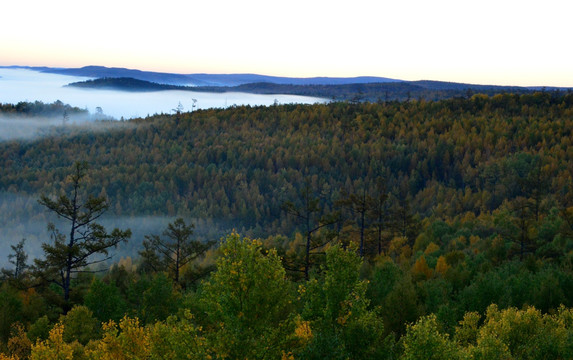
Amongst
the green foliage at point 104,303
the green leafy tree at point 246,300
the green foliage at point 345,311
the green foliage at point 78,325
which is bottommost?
the green foliage at point 104,303

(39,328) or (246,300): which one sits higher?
(246,300)

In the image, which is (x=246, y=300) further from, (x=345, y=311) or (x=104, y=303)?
(x=104, y=303)

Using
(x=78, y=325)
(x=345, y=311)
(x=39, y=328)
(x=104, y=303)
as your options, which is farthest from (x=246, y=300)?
(x=104, y=303)

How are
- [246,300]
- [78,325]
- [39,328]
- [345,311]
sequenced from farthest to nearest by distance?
[39,328] → [78,325] → [345,311] → [246,300]

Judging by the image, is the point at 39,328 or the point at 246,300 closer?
Result: the point at 246,300

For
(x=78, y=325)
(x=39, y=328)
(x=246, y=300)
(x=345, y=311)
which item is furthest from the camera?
(x=39, y=328)

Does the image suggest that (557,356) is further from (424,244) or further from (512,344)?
(424,244)

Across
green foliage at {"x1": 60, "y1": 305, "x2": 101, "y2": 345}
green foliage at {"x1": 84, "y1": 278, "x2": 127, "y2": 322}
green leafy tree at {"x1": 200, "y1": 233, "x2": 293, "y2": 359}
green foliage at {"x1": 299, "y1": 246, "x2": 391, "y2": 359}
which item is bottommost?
green foliage at {"x1": 84, "y1": 278, "x2": 127, "y2": 322}

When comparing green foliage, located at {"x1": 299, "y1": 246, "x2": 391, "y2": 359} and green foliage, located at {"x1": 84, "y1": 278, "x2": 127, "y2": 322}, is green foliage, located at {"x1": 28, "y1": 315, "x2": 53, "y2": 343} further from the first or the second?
green foliage, located at {"x1": 299, "y1": 246, "x2": 391, "y2": 359}

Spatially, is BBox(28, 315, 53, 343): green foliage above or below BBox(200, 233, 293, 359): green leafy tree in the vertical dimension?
below

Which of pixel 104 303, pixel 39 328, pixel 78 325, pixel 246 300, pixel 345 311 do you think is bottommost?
pixel 104 303

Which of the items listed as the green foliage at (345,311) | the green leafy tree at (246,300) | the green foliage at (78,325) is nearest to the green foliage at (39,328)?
the green foliage at (78,325)

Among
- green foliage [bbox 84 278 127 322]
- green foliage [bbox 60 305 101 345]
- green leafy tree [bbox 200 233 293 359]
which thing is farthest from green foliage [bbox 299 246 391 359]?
green foliage [bbox 84 278 127 322]

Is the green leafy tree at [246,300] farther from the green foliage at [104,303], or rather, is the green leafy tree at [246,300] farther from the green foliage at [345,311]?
the green foliage at [104,303]
